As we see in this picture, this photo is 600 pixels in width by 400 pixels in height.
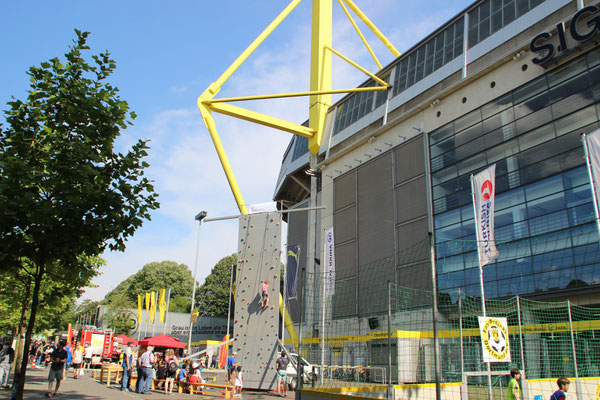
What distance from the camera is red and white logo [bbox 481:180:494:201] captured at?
17.1m

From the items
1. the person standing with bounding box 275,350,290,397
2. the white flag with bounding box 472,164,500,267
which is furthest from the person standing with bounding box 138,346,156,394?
the white flag with bounding box 472,164,500,267

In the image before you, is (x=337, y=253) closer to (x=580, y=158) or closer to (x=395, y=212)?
(x=395, y=212)

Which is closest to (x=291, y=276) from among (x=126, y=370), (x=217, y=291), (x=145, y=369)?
(x=126, y=370)

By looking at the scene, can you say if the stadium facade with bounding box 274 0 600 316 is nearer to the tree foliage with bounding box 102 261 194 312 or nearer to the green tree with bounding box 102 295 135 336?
the green tree with bounding box 102 295 135 336

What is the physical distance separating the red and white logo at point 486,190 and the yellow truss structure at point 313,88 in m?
14.2

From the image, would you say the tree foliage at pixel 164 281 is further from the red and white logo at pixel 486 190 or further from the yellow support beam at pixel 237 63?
the red and white logo at pixel 486 190

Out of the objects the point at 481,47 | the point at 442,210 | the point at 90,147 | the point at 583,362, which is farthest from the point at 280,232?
the point at 481,47

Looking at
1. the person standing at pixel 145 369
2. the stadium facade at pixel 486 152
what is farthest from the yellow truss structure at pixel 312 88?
the person standing at pixel 145 369

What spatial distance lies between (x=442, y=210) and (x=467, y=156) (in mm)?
3299

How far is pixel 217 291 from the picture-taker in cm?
6794

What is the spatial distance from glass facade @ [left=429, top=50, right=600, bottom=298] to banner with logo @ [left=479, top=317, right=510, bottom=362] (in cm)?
1044

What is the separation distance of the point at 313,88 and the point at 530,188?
19796 millimetres

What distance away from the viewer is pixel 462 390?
11555 mm

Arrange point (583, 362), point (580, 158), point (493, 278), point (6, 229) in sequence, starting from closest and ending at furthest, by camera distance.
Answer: point (6, 229) < point (583, 362) < point (580, 158) < point (493, 278)
